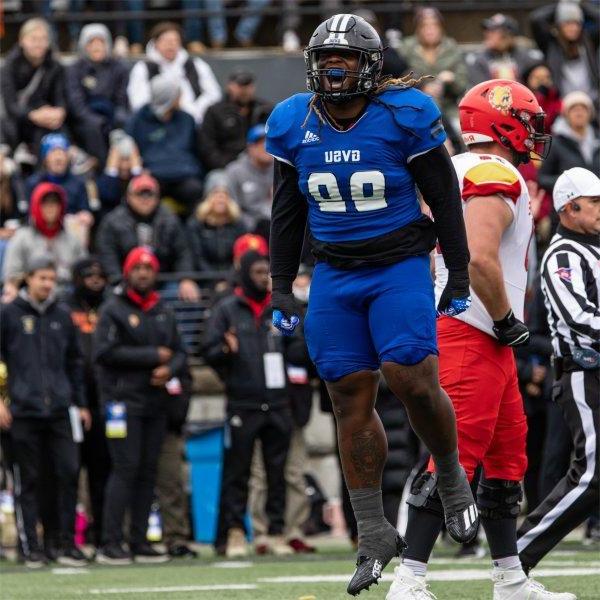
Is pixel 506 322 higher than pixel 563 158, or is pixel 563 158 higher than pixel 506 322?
pixel 563 158

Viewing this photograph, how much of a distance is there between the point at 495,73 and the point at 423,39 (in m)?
0.85

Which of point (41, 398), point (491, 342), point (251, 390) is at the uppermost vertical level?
point (491, 342)

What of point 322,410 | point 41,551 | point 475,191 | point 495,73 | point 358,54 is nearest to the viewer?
point 358,54

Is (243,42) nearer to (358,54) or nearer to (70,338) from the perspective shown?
(70,338)

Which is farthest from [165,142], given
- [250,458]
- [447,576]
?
[447,576]

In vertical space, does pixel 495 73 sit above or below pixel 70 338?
above

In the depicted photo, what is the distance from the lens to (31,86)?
17.2m

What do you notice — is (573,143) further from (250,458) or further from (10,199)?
(10,199)

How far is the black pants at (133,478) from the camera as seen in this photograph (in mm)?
12508

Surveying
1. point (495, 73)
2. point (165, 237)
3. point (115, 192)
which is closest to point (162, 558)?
point (165, 237)

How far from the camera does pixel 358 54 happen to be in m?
6.79

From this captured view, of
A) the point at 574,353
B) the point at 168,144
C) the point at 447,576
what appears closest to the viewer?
the point at 574,353

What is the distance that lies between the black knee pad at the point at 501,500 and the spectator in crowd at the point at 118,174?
9.25 m

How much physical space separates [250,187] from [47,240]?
95.3 inches
